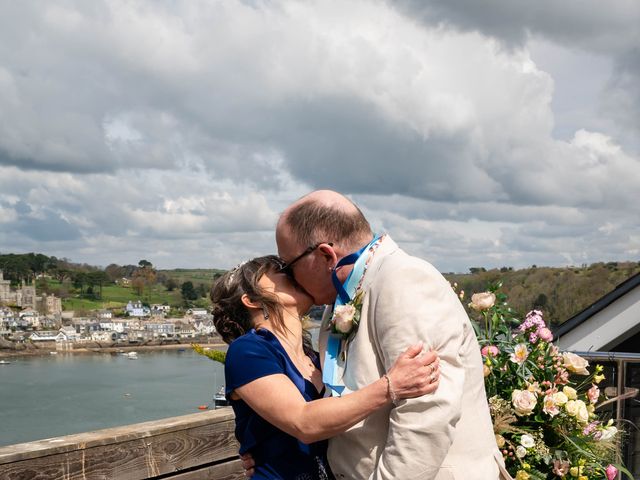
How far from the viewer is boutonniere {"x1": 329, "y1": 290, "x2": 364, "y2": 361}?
2.12 meters

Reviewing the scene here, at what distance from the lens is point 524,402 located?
9.32ft

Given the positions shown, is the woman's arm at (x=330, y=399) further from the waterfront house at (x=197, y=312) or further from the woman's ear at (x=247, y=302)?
the waterfront house at (x=197, y=312)

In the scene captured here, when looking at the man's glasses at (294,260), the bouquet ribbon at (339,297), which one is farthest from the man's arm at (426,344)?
the man's glasses at (294,260)

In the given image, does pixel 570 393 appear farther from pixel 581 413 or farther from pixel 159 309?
pixel 159 309

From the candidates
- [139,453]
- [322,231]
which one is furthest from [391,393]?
[139,453]

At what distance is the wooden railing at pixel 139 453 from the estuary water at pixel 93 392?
186ft

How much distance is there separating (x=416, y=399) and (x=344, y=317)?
33 cm

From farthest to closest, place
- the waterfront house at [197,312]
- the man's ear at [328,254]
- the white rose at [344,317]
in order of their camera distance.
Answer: the waterfront house at [197,312] → the man's ear at [328,254] → the white rose at [344,317]

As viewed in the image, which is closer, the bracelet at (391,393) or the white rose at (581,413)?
the bracelet at (391,393)

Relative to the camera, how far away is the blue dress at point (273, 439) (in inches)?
92.2

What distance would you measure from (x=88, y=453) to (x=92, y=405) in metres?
73.5

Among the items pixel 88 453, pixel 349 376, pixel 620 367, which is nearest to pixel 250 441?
pixel 349 376

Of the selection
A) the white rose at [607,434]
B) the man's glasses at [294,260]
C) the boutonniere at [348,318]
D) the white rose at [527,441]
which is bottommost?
the white rose at [607,434]

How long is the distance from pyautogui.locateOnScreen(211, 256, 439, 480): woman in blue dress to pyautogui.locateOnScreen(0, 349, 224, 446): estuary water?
5809 centimetres
